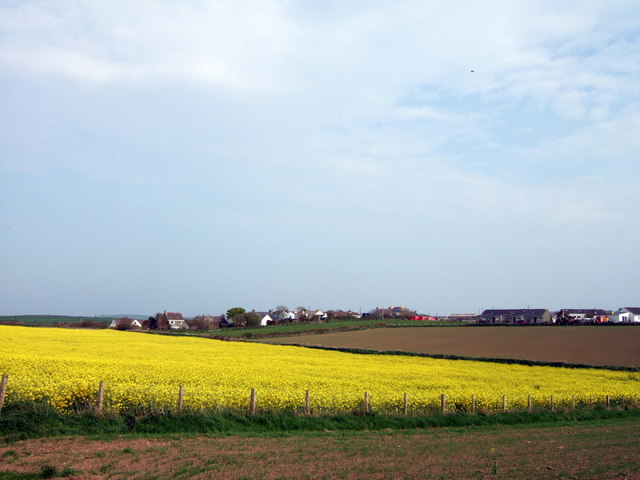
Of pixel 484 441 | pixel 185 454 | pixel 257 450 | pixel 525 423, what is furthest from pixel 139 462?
pixel 525 423

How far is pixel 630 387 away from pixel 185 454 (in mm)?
28928

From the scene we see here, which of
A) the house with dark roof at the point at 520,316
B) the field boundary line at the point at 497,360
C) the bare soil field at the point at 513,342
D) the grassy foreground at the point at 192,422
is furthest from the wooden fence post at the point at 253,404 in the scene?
the house with dark roof at the point at 520,316

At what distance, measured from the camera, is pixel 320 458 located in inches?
513

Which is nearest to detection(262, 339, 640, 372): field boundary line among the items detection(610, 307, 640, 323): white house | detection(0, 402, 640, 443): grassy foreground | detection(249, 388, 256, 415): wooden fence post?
detection(0, 402, 640, 443): grassy foreground

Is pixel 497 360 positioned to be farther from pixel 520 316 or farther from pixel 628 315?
pixel 628 315

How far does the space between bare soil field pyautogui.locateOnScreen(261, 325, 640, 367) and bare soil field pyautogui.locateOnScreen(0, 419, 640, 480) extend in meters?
37.9

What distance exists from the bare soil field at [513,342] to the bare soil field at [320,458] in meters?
37.9

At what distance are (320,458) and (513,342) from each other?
195ft

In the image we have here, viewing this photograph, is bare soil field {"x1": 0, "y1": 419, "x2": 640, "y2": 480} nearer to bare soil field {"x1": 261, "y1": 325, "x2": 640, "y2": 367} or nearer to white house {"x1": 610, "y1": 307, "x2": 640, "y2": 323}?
bare soil field {"x1": 261, "y1": 325, "x2": 640, "y2": 367}

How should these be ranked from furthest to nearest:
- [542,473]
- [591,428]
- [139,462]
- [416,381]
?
1. [416,381]
2. [591,428]
3. [139,462]
4. [542,473]

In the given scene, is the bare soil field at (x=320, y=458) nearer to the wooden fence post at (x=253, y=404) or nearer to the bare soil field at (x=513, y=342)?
the wooden fence post at (x=253, y=404)

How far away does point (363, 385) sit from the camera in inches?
1067

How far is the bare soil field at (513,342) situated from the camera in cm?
5447

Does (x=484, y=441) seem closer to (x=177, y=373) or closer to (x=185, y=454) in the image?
(x=185, y=454)
